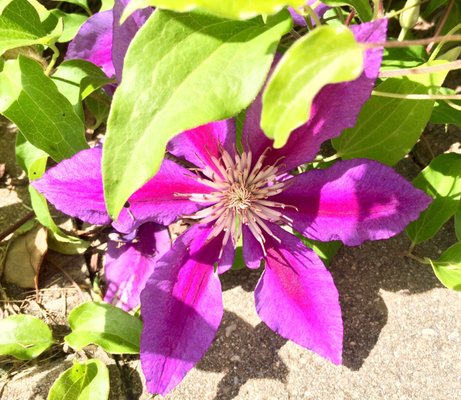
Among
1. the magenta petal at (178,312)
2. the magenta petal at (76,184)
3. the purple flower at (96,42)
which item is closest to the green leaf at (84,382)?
the magenta petal at (178,312)

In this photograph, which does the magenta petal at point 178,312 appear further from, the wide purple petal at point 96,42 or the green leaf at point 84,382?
the wide purple petal at point 96,42

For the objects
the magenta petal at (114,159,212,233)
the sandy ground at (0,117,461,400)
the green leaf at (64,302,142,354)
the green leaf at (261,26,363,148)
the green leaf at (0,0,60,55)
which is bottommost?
the sandy ground at (0,117,461,400)

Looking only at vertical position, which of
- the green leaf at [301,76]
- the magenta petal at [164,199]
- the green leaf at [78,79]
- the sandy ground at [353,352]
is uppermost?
the green leaf at [301,76]

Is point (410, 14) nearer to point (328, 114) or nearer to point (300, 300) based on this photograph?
point (328, 114)

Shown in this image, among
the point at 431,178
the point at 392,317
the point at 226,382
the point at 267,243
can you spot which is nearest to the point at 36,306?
the point at 226,382

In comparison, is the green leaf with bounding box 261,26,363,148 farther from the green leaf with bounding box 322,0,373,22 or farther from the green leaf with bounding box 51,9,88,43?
the green leaf with bounding box 51,9,88,43

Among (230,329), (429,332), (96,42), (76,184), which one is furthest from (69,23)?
(429,332)

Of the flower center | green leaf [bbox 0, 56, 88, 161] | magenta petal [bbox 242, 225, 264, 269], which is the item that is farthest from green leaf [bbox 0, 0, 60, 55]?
magenta petal [bbox 242, 225, 264, 269]
